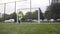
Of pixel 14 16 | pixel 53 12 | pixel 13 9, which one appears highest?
pixel 13 9

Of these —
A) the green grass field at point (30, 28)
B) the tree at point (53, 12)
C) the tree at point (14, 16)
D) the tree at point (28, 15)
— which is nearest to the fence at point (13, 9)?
the tree at point (14, 16)

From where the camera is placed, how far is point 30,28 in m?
2.41

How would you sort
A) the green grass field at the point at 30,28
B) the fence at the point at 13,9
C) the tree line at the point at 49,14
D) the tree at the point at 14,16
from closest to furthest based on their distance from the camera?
the green grass field at the point at 30,28, the tree line at the point at 49,14, the tree at the point at 14,16, the fence at the point at 13,9

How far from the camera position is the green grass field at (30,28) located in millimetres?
2183

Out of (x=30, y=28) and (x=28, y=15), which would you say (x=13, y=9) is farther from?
(x=30, y=28)

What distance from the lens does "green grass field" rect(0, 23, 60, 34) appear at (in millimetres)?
2183

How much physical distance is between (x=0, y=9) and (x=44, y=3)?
2.48 metres

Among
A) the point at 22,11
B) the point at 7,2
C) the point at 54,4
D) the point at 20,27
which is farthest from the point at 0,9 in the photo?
the point at 20,27

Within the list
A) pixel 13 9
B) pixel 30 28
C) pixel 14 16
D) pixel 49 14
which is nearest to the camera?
pixel 30 28

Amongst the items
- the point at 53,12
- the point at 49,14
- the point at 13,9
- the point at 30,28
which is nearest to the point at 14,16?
the point at 13,9

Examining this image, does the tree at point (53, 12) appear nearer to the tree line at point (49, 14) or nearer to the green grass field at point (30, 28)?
the tree line at point (49, 14)

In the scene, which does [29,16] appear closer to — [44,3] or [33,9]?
[33,9]

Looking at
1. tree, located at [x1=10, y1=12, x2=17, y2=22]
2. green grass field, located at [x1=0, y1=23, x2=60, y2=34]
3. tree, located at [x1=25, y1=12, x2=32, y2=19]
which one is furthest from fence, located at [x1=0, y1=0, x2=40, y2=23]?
green grass field, located at [x1=0, y1=23, x2=60, y2=34]

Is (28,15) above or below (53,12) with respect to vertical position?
below
